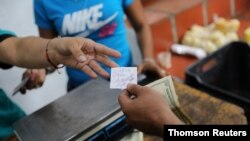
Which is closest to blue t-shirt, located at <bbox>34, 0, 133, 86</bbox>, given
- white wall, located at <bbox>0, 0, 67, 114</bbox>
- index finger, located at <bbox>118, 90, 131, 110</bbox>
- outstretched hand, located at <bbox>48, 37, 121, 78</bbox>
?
white wall, located at <bbox>0, 0, 67, 114</bbox>

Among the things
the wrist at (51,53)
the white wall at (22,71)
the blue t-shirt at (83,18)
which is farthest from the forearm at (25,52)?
the white wall at (22,71)

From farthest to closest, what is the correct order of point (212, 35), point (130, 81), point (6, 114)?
1. point (212, 35)
2. point (6, 114)
3. point (130, 81)

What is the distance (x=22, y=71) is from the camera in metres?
1.37

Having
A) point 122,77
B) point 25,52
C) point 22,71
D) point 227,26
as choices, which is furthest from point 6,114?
point 227,26

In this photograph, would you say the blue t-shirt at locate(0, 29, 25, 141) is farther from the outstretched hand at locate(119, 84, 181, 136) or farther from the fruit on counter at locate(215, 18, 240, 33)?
the fruit on counter at locate(215, 18, 240, 33)

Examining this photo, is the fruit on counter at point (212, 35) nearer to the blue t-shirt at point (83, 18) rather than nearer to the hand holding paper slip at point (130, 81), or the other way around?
the blue t-shirt at point (83, 18)

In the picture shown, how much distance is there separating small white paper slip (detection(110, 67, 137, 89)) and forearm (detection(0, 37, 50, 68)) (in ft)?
0.75

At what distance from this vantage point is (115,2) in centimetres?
117

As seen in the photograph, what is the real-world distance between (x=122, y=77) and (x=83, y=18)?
1.60 feet

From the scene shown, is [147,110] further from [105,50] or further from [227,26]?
[227,26]

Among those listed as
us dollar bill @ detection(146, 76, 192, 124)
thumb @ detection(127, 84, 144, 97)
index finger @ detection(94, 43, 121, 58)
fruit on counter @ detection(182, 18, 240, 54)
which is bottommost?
fruit on counter @ detection(182, 18, 240, 54)

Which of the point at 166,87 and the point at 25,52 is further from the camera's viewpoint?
the point at 25,52

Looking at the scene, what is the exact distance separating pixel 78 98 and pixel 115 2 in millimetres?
463

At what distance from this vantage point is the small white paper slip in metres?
0.70
